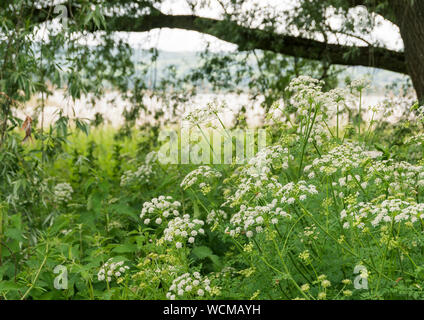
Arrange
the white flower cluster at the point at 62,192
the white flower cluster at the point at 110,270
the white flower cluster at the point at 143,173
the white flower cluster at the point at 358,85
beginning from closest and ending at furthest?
the white flower cluster at the point at 110,270 < the white flower cluster at the point at 358,85 < the white flower cluster at the point at 143,173 < the white flower cluster at the point at 62,192

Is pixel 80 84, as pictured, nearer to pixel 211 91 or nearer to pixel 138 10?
pixel 138 10

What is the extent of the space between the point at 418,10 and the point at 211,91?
285 centimetres

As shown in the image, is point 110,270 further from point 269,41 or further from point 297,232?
point 269,41

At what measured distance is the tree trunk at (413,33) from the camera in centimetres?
541

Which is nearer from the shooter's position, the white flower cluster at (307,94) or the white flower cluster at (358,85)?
the white flower cluster at (307,94)

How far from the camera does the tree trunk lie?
213 inches

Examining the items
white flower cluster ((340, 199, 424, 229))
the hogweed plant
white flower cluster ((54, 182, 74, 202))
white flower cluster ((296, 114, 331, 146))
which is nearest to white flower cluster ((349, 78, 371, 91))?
the hogweed plant

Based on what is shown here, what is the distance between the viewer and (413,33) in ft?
18.1

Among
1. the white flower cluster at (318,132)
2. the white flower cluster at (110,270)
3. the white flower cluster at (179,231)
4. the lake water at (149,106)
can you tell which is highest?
the white flower cluster at (318,132)

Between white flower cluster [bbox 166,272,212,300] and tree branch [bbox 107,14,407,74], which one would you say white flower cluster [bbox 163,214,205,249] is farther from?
tree branch [bbox 107,14,407,74]

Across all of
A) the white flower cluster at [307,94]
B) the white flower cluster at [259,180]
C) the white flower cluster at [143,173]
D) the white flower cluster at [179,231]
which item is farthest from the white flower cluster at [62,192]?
the white flower cluster at [307,94]

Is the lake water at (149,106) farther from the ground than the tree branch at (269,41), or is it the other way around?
the tree branch at (269,41)

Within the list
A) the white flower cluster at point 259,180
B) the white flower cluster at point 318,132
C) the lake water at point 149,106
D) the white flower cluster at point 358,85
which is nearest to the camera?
the white flower cluster at point 259,180

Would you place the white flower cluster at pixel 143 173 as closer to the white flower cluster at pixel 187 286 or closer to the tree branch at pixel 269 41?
the tree branch at pixel 269 41
